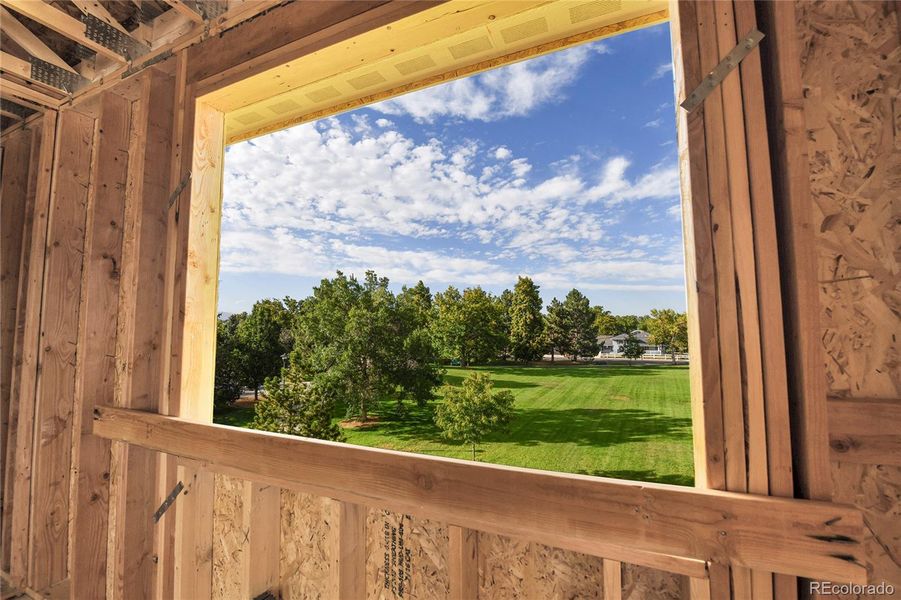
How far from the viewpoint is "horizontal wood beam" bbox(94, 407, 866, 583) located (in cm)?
62

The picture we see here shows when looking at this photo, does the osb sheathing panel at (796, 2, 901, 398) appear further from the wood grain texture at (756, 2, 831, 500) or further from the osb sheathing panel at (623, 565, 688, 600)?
the osb sheathing panel at (623, 565, 688, 600)

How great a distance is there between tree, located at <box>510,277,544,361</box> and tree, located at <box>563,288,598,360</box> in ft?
1.68

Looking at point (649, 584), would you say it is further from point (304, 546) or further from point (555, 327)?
point (555, 327)

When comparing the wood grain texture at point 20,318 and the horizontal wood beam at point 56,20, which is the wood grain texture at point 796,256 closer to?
the horizontal wood beam at point 56,20

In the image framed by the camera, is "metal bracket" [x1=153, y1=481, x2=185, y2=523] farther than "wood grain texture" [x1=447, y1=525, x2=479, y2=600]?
Yes

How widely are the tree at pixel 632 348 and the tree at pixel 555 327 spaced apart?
1.03 m

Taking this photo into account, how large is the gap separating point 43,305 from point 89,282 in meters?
0.55

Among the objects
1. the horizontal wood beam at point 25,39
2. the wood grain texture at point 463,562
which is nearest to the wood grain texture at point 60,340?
the horizontal wood beam at point 25,39

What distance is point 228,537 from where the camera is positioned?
1384 mm

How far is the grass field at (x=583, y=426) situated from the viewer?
7629 millimetres

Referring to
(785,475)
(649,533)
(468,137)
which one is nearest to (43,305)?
(649,533)

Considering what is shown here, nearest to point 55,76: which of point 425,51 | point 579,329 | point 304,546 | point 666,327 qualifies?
point 425,51

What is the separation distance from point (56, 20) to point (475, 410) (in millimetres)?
6810

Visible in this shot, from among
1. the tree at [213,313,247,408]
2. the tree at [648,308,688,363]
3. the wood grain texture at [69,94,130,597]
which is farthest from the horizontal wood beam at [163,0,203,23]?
the tree at [213,313,247,408]
